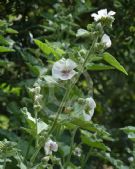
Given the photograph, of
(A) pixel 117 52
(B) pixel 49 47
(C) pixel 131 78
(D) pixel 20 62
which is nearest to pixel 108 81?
(C) pixel 131 78

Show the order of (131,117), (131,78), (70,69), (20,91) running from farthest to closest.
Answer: (131,117) < (131,78) < (20,91) < (70,69)

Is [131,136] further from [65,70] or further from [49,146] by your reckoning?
[65,70]

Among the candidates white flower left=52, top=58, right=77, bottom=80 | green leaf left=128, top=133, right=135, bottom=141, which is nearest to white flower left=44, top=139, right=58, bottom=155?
white flower left=52, top=58, right=77, bottom=80

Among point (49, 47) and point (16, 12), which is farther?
A: point (16, 12)

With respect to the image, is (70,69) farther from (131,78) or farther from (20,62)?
(131,78)

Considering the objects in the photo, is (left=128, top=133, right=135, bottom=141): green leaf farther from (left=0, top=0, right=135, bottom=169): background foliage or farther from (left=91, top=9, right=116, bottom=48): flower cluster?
(left=91, top=9, right=116, bottom=48): flower cluster

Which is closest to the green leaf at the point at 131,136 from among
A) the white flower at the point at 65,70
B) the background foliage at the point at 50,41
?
the background foliage at the point at 50,41

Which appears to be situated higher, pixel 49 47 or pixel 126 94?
pixel 49 47
